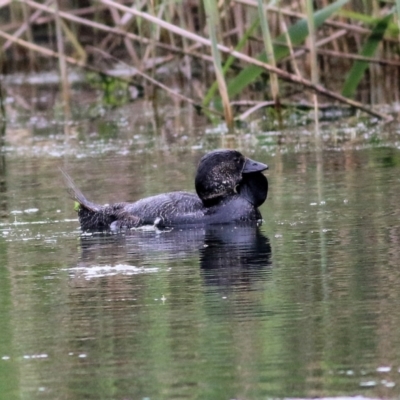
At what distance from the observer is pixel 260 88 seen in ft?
58.0

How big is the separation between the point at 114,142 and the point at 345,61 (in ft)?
21.5

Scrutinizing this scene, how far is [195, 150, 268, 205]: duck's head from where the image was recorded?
7.59 m

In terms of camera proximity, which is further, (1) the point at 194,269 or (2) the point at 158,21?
(2) the point at 158,21

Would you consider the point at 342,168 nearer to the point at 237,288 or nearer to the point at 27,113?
the point at 237,288

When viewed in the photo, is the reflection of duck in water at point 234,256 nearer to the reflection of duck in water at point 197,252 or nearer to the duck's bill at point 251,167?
the reflection of duck in water at point 197,252

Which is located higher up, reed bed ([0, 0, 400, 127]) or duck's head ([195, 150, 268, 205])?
reed bed ([0, 0, 400, 127])

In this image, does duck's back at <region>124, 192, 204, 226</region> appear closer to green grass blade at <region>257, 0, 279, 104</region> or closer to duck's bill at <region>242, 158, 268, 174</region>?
duck's bill at <region>242, 158, 268, 174</region>

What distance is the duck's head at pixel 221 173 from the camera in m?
7.59

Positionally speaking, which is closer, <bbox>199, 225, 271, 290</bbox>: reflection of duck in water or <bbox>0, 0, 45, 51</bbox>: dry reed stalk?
<bbox>199, 225, 271, 290</bbox>: reflection of duck in water

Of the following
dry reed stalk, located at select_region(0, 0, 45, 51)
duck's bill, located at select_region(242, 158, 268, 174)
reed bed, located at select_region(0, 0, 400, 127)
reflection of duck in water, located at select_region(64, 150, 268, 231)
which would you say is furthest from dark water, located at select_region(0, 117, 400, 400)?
dry reed stalk, located at select_region(0, 0, 45, 51)

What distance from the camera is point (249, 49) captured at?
14.9 m

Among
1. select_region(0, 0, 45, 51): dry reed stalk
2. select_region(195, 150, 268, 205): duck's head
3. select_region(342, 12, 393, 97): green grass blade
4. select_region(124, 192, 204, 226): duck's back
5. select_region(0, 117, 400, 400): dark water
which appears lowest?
select_region(0, 117, 400, 400): dark water

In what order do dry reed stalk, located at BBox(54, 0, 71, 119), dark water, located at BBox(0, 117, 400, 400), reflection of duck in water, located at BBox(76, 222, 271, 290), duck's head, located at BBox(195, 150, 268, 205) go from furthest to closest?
1. dry reed stalk, located at BBox(54, 0, 71, 119)
2. duck's head, located at BBox(195, 150, 268, 205)
3. reflection of duck in water, located at BBox(76, 222, 271, 290)
4. dark water, located at BBox(0, 117, 400, 400)

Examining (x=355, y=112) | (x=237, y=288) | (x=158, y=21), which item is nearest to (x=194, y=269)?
(x=237, y=288)
